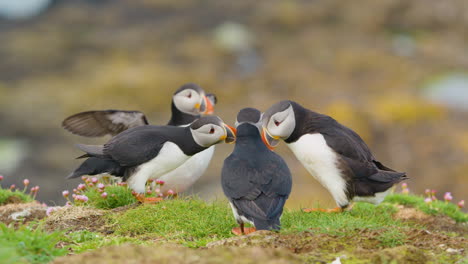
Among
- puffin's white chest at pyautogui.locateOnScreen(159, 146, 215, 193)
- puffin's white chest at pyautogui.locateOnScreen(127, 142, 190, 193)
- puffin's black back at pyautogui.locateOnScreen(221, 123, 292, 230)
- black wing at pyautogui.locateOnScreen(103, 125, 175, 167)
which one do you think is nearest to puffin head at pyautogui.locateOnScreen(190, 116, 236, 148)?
puffin's white chest at pyautogui.locateOnScreen(127, 142, 190, 193)

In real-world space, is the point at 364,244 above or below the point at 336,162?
below

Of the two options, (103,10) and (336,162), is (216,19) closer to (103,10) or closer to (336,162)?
(103,10)

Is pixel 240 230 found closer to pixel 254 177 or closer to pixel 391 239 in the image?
pixel 254 177

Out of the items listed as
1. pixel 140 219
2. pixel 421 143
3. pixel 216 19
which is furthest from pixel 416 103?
pixel 140 219

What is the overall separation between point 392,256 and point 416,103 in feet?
49.7

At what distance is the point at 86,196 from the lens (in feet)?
24.4

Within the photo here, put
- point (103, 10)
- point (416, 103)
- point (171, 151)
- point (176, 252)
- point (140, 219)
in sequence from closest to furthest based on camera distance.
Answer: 1. point (176, 252)
2. point (140, 219)
3. point (171, 151)
4. point (416, 103)
5. point (103, 10)

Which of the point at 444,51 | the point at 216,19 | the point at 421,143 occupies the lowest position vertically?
the point at 421,143

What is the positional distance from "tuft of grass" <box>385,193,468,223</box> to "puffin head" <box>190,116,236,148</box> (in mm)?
3108

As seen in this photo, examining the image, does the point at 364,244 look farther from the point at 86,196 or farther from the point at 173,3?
the point at 173,3

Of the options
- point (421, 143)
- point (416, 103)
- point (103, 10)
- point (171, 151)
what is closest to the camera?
point (171, 151)

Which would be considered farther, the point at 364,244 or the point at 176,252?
the point at 364,244

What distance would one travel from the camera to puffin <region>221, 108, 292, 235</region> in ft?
18.4

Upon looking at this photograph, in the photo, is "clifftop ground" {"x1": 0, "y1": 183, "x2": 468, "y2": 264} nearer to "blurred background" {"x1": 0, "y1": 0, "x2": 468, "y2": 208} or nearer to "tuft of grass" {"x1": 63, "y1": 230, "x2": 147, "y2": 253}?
"tuft of grass" {"x1": 63, "y1": 230, "x2": 147, "y2": 253}
